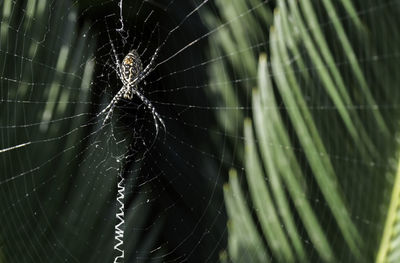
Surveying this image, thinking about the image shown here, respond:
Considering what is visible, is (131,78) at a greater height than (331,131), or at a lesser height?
greater

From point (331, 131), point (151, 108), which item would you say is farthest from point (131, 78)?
point (331, 131)

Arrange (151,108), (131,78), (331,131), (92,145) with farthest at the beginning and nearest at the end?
(131,78) < (151,108) < (92,145) < (331,131)

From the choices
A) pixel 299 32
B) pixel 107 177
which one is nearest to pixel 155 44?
pixel 107 177

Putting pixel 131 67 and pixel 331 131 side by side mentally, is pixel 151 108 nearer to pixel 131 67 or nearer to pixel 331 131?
pixel 131 67

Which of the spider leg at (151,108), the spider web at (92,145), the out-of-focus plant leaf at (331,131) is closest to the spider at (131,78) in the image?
the spider leg at (151,108)

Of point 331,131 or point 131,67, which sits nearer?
point 331,131

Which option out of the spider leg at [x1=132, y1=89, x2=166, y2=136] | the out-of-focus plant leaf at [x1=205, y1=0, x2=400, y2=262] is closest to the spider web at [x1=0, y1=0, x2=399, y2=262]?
the spider leg at [x1=132, y1=89, x2=166, y2=136]

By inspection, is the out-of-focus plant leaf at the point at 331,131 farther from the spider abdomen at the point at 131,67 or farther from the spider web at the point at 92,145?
the spider abdomen at the point at 131,67

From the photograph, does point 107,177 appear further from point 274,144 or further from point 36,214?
point 274,144
